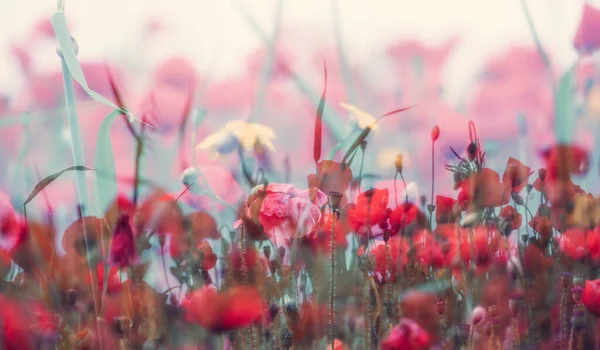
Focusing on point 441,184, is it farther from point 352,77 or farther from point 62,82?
point 62,82

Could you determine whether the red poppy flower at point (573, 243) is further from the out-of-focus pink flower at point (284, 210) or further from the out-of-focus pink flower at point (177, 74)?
the out-of-focus pink flower at point (177, 74)

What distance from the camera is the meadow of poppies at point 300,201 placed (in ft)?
1.63

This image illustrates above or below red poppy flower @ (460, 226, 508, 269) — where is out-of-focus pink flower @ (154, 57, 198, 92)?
above

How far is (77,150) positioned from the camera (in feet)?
1.67

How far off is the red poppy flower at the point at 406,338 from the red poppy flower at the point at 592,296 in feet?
0.48

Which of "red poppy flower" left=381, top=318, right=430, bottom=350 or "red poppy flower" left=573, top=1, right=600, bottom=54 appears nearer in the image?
"red poppy flower" left=381, top=318, right=430, bottom=350

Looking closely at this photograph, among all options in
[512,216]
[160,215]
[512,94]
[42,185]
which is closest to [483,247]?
[512,216]

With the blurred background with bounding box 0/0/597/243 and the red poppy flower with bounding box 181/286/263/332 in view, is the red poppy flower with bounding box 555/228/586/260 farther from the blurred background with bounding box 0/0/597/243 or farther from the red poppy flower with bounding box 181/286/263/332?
the red poppy flower with bounding box 181/286/263/332

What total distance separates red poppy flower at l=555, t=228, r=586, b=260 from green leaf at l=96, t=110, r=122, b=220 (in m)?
0.39

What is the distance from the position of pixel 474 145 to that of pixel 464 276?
117mm

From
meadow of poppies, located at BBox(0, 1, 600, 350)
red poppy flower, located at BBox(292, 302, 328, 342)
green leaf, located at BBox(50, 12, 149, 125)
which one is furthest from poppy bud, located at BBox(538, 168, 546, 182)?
green leaf, located at BBox(50, 12, 149, 125)

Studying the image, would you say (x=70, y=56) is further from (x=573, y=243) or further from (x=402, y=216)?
(x=573, y=243)

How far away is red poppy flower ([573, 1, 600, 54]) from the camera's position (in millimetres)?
557

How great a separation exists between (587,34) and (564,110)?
74 mm
